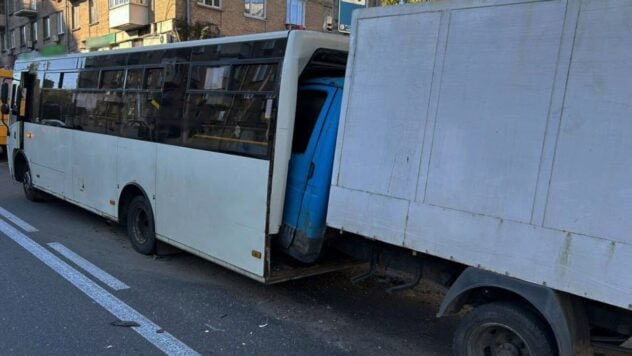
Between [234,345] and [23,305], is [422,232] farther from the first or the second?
[23,305]

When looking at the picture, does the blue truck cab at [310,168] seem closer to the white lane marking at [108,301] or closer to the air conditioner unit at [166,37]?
the white lane marking at [108,301]

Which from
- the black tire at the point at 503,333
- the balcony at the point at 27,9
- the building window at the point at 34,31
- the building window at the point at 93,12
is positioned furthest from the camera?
the building window at the point at 34,31

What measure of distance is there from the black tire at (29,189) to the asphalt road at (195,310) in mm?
3205

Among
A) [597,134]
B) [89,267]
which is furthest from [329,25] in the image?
[597,134]

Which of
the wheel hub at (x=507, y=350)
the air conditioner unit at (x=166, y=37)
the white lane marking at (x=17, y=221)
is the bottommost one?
the white lane marking at (x=17, y=221)

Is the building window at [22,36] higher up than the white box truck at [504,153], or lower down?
higher up

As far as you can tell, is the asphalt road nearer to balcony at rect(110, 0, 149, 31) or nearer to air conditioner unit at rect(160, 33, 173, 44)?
air conditioner unit at rect(160, 33, 173, 44)

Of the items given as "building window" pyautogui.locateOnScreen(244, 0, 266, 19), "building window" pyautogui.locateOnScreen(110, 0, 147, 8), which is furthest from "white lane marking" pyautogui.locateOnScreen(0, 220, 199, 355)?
"building window" pyautogui.locateOnScreen(244, 0, 266, 19)

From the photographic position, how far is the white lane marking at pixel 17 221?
25.1ft

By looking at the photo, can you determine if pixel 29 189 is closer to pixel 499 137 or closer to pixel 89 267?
pixel 89 267

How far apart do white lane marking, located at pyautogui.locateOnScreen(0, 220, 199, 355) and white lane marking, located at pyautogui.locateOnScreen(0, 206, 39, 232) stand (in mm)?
483

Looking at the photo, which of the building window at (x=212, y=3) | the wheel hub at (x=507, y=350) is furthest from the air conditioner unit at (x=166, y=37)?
the wheel hub at (x=507, y=350)

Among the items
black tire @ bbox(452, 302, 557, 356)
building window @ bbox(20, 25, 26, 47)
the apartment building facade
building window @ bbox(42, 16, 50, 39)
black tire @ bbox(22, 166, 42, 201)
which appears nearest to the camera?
black tire @ bbox(452, 302, 557, 356)

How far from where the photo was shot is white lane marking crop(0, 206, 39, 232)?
7655mm
